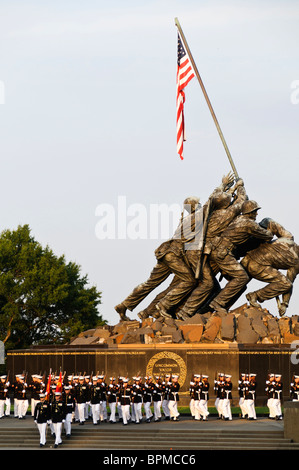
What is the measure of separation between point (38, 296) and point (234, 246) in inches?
963

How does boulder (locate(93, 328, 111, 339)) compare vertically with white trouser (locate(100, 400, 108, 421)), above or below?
above

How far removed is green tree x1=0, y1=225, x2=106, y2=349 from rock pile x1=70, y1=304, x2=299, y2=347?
2197cm

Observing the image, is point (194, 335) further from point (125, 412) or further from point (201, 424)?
point (201, 424)

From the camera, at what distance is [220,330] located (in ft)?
130

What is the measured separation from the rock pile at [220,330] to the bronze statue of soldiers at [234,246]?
3.13 feet

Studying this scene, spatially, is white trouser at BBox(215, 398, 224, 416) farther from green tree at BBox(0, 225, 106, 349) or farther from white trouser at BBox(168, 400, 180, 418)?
green tree at BBox(0, 225, 106, 349)

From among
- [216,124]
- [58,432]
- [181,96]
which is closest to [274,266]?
[216,124]

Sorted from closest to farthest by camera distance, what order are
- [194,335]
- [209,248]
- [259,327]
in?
[194,335] → [259,327] → [209,248]

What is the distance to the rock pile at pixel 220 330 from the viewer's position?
1555 inches

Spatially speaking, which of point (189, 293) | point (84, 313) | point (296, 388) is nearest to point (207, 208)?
point (189, 293)

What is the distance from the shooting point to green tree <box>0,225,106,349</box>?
2495 inches

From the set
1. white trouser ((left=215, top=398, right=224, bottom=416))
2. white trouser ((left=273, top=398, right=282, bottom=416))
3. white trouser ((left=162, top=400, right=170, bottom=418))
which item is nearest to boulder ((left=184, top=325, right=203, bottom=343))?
white trouser ((left=162, top=400, right=170, bottom=418))
